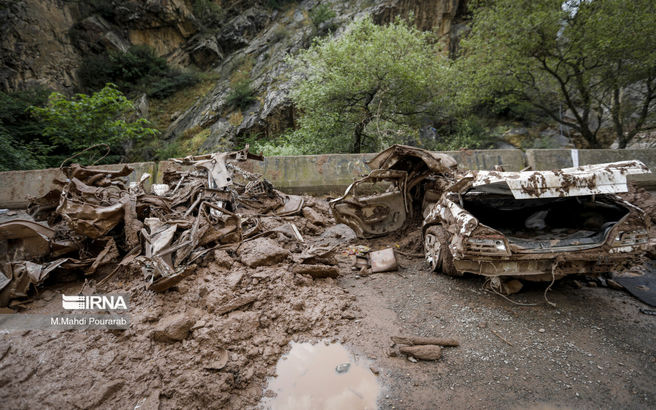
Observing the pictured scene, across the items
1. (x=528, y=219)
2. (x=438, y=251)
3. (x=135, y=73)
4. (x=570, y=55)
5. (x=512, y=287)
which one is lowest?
(x=512, y=287)

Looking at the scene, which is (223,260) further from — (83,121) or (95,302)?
(83,121)

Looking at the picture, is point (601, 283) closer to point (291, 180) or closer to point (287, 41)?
point (291, 180)

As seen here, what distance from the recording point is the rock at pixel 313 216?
5770mm

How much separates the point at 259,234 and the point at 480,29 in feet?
40.0

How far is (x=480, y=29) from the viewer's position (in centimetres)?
1060

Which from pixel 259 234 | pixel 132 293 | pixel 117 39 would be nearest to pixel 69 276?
pixel 132 293

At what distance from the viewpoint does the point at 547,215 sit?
12.5ft

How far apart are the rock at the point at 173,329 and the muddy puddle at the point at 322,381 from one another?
93 cm

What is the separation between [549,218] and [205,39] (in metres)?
31.8

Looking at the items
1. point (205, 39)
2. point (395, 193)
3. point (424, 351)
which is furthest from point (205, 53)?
point (424, 351)

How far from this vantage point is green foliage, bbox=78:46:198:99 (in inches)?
829

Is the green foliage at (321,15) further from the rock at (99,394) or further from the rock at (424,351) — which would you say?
the rock at (99,394)

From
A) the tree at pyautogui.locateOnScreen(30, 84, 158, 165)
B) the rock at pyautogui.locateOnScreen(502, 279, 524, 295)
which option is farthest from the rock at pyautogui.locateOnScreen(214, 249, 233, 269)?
the tree at pyautogui.locateOnScreen(30, 84, 158, 165)

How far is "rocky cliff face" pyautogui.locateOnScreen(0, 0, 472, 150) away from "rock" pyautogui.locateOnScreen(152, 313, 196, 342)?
628 inches
